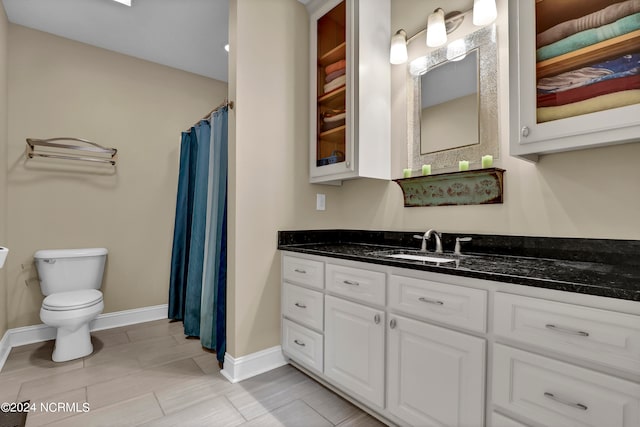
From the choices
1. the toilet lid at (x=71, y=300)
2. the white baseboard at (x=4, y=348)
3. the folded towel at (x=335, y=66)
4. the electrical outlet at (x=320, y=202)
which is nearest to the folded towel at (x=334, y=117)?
the folded towel at (x=335, y=66)

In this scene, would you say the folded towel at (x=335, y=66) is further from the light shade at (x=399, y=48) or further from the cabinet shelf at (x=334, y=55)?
the light shade at (x=399, y=48)

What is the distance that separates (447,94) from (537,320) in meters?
1.35

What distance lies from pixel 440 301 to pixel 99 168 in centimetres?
298

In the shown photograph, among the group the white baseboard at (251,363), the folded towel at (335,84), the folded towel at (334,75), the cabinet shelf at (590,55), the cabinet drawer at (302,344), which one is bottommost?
the white baseboard at (251,363)

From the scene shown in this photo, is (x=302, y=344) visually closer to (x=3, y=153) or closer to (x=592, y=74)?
(x=592, y=74)

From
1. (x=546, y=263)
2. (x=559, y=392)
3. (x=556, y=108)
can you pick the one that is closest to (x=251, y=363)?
(x=559, y=392)

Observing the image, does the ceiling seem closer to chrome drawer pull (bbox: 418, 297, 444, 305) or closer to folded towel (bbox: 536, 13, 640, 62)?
folded towel (bbox: 536, 13, 640, 62)

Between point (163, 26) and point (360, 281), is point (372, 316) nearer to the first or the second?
point (360, 281)

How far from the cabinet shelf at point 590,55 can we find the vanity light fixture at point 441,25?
0.50 metres

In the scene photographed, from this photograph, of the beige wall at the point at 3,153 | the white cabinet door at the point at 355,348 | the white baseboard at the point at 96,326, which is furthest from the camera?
the white baseboard at the point at 96,326

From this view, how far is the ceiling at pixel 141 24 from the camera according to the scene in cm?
225

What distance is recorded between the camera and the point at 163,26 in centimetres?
248

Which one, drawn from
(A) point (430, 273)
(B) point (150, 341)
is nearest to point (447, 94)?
(A) point (430, 273)

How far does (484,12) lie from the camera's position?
157cm
